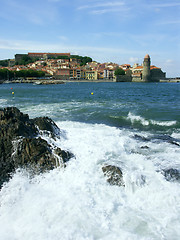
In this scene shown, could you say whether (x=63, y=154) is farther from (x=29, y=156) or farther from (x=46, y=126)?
(x=46, y=126)

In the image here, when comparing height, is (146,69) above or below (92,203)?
above

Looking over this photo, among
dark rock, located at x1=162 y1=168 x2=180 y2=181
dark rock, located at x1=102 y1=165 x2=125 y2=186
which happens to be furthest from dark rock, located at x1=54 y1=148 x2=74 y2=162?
dark rock, located at x1=162 y1=168 x2=180 y2=181

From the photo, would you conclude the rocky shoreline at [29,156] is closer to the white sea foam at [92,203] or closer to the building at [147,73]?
the white sea foam at [92,203]

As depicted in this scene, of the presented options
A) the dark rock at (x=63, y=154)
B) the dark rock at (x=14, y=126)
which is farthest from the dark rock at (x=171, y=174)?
the dark rock at (x=14, y=126)

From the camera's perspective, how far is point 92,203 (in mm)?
5688

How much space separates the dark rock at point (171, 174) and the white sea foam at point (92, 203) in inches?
9.7

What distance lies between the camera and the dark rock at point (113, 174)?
254 inches

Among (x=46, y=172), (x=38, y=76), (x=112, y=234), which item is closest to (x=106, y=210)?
(x=112, y=234)

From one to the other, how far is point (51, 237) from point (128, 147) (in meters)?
5.03

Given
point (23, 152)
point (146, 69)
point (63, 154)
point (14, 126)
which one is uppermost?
point (146, 69)

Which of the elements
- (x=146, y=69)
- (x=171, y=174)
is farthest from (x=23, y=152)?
(x=146, y=69)

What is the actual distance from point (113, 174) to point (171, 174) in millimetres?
1668

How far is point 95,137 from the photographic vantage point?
10.3 m

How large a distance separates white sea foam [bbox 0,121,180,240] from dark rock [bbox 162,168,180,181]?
0.80 ft
